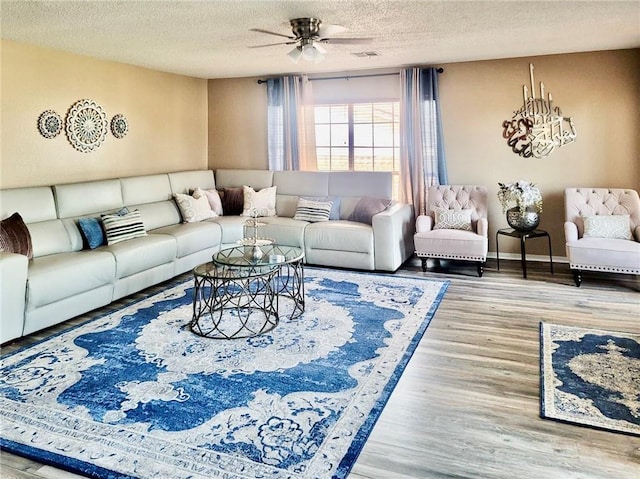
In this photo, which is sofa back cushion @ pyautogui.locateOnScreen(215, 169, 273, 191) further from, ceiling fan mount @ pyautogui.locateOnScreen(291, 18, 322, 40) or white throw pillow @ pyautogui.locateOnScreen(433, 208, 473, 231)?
ceiling fan mount @ pyautogui.locateOnScreen(291, 18, 322, 40)

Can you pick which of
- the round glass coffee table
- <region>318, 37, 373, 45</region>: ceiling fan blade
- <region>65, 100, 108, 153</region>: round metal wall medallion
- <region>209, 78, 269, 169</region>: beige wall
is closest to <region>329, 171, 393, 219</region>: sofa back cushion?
<region>209, 78, 269, 169</region>: beige wall

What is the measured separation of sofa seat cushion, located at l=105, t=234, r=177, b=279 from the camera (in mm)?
4445

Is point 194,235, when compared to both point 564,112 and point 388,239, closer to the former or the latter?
point 388,239

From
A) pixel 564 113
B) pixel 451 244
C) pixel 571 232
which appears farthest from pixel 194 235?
pixel 564 113

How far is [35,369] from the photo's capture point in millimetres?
3131

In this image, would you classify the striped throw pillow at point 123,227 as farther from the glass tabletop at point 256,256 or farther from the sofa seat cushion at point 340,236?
the sofa seat cushion at point 340,236

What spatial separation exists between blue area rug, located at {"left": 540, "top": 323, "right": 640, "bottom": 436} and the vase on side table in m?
1.77

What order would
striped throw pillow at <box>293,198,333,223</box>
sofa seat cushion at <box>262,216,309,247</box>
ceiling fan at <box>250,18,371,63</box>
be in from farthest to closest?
striped throw pillow at <box>293,198,333,223</box>
sofa seat cushion at <box>262,216,309,247</box>
ceiling fan at <box>250,18,371,63</box>

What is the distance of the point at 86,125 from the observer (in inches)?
211

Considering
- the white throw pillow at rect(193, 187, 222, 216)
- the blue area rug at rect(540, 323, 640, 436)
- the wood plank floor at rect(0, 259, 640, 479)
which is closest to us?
the wood plank floor at rect(0, 259, 640, 479)

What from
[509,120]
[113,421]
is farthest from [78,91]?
[509,120]

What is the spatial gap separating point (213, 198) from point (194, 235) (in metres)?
1.16

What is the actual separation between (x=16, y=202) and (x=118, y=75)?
2.15 m

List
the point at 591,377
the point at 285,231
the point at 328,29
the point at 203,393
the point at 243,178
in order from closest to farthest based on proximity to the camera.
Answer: the point at 203,393 → the point at 591,377 → the point at 328,29 → the point at 285,231 → the point at 243,178
